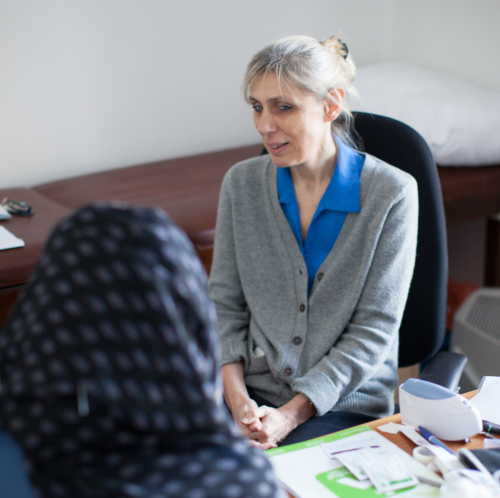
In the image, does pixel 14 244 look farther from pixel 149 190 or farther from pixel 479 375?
pixel 479 375

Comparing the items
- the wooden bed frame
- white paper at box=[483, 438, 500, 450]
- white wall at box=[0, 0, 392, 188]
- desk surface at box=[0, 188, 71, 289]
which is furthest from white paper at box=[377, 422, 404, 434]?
white wall at box=[0, 0, 392, 188]

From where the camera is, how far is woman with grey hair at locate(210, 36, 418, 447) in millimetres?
1084

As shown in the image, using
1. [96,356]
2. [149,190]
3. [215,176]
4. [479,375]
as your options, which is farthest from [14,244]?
[479,375]

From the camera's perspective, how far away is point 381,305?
3.59 ft

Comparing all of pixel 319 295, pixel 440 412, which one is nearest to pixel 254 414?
pixel 319 295

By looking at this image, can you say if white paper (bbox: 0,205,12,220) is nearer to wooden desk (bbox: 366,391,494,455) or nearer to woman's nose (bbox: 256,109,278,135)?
woman's nose (bbox: 256,109,278,135)

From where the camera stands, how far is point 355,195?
3.78 feet

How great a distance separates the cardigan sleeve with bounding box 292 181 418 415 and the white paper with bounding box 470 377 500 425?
0.74 ft

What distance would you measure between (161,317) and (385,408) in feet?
2.85

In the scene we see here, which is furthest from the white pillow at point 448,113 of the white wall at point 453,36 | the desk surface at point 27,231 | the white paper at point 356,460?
the white paper at point 356,460

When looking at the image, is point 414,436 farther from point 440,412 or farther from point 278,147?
point 278,147

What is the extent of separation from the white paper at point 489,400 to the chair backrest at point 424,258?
24 centimetres

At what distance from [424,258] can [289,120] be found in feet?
1.32

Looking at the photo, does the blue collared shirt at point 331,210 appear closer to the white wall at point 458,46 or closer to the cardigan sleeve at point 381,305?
the cardigan sleeve at point 381,305
